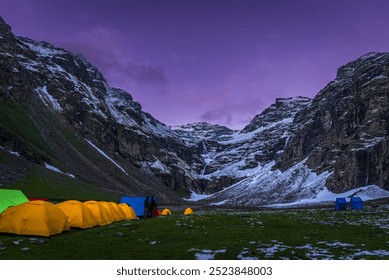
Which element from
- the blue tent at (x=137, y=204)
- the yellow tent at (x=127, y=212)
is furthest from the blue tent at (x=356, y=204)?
the yellow tent at (x=127, y=212)

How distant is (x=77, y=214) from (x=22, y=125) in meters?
128

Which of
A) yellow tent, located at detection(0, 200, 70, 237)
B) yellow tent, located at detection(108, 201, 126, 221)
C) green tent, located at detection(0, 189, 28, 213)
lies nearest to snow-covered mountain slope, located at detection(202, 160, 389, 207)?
yellow tent, located at detection(108, 201, 126, 221)

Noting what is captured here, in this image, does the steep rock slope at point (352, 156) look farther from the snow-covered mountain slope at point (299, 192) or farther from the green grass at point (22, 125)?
the green grass at point (22, 125)

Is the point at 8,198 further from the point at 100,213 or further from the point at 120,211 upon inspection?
the point at 120,211

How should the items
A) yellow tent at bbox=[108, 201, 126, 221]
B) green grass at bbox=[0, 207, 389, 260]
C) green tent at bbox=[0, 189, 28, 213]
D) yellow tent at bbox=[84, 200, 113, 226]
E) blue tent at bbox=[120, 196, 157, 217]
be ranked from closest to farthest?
1. green grass at bbox=[0, 207, 389, 260]
2. green tent at bbox=[0, 189, 28, 213]
3. yellow tent at bbox=[84, 200, 113, 226]
4. yellow tent at bbox=[108, 201, 126, 221]
5. blue tent at bbox=[120, 196, 157, 217]

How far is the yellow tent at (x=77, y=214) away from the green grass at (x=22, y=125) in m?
107

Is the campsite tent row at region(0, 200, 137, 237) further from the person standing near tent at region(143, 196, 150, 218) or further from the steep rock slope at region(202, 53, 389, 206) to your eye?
the steep rock slope at region(202, 53, 389, 206)

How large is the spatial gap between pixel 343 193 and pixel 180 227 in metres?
130

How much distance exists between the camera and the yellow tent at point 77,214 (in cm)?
2720

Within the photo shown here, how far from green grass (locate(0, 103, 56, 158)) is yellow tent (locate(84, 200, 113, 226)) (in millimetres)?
104246

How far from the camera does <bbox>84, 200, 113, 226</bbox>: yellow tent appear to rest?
30305 millimetres

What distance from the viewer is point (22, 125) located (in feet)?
452
